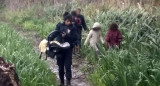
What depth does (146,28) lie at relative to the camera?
11.1 meters

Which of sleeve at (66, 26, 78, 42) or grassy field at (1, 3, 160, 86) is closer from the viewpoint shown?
grassy field at (1, 3, 160, 86)

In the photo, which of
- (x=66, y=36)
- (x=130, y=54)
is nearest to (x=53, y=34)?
(x=66, y=36)

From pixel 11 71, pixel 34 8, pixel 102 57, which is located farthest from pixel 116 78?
pixel 34 8

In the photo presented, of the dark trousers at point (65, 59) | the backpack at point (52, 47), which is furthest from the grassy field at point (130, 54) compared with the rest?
the backpack at point (52, 47)

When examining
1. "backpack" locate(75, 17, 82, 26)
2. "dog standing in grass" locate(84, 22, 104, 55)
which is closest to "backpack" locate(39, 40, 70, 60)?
"dog standing in grass" locate(84, 22, 104, 55)

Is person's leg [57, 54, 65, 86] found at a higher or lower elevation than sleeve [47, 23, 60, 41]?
lower

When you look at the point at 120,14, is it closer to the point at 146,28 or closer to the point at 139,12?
the point at 139,12

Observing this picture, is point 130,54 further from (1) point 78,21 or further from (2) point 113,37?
(1) point 78,21

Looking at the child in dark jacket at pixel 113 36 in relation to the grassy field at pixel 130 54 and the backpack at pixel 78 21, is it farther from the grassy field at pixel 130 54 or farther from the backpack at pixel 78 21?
the backpack at pixel 78 21

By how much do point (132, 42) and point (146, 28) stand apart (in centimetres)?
113

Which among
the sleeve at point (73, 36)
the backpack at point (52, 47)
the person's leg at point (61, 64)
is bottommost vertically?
the person's leg at point (61, 64)

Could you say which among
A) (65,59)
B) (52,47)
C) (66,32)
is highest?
(66,32)

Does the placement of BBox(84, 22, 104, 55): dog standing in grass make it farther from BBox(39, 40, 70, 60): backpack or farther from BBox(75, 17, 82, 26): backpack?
BBox(39, 40, 70, 60): backpack

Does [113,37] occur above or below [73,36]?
below
